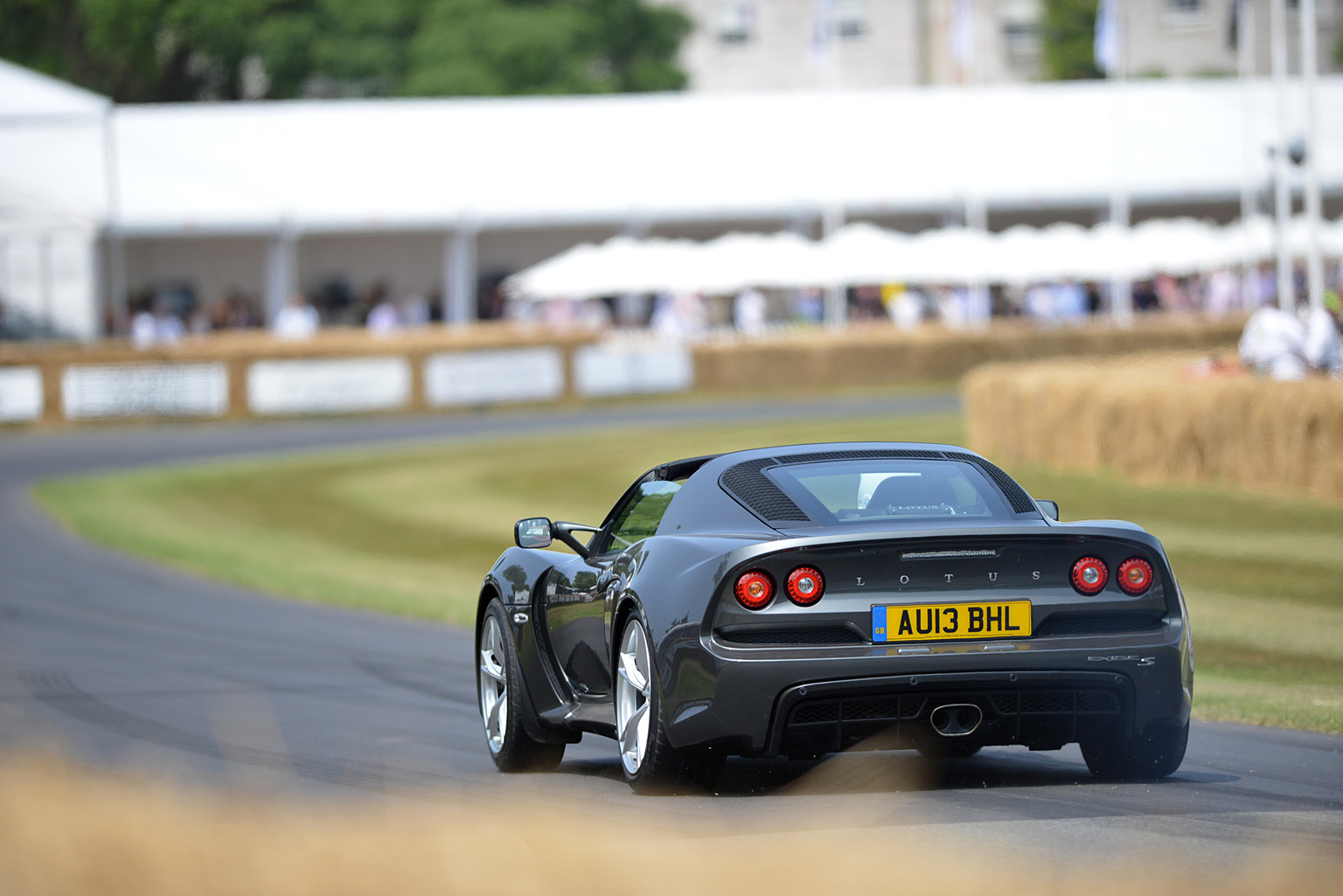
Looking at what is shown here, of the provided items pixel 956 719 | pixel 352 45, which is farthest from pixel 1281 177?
pixel 352 45

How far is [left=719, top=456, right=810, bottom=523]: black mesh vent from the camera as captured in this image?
21.1ft

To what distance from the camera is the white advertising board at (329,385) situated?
3394 cm

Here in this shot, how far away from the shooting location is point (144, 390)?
33312mm

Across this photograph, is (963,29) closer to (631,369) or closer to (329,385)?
(631,369)

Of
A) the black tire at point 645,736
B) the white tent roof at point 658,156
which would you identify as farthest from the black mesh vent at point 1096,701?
the white tent roof at point 658,156

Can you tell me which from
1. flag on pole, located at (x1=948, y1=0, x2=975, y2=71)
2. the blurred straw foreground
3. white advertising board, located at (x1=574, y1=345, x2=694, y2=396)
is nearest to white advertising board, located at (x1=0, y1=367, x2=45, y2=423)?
white advertising board, located at (x1=574, y1=345, x2=694, y2=396)

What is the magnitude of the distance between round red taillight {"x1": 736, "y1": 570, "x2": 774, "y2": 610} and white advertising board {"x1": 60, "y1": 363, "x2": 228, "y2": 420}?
28.4 m

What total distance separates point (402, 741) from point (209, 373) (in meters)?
26.6

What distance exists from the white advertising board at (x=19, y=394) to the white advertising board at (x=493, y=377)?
261 inches

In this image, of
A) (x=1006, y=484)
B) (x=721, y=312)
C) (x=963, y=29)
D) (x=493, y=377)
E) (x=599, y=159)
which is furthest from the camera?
(x=721, y=312)

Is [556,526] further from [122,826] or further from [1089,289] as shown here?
[1089,289]

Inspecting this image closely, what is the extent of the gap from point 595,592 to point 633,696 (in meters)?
0.49

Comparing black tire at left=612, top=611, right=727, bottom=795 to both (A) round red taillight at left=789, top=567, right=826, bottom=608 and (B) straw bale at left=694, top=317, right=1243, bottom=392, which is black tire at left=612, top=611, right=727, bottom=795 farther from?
(B) straw bale at left=694, top=317, right=1243, bottom=392

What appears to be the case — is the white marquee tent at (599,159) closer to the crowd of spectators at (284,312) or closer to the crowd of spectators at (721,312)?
the crowd of spectators at (284,312)
